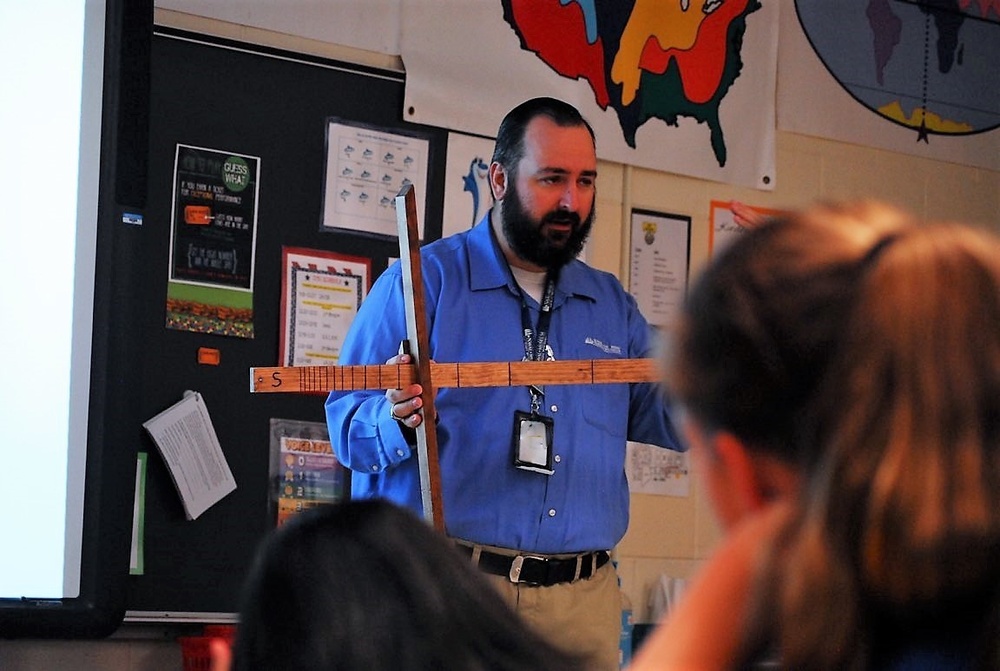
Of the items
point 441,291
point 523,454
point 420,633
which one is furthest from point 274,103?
point 420,633

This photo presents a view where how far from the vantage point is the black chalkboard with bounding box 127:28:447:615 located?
9.99 feet

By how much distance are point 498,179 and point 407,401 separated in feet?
2.30

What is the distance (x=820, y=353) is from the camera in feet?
2.16

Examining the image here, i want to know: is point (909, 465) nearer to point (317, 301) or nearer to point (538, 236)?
point (538, 236)

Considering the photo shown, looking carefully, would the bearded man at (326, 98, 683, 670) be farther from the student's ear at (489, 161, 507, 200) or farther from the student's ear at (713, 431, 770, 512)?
the student's ear at (713, 431, 770, 512)

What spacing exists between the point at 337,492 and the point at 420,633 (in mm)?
2427

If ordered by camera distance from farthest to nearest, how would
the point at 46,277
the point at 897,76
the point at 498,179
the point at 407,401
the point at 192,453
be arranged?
the point at 897,76 < the point at 192,453 < the point at 498,179 < the point at 407,401 < the point at 46,277

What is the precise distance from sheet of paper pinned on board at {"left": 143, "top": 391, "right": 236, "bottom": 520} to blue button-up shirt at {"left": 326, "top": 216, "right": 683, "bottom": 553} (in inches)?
21.6

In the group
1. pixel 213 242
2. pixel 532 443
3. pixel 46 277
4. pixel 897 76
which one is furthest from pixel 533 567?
pixel 897 76

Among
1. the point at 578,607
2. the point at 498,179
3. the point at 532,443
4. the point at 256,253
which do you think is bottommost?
the point at 578,607

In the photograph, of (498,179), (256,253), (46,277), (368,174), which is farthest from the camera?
(368,174)

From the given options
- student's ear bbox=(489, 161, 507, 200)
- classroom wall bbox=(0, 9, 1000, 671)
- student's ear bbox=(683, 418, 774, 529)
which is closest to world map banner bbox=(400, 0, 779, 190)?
classroom wall bbox=(0, 9, 1000, 671)

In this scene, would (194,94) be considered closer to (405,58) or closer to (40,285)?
(405,58)

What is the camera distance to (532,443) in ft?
8.30
